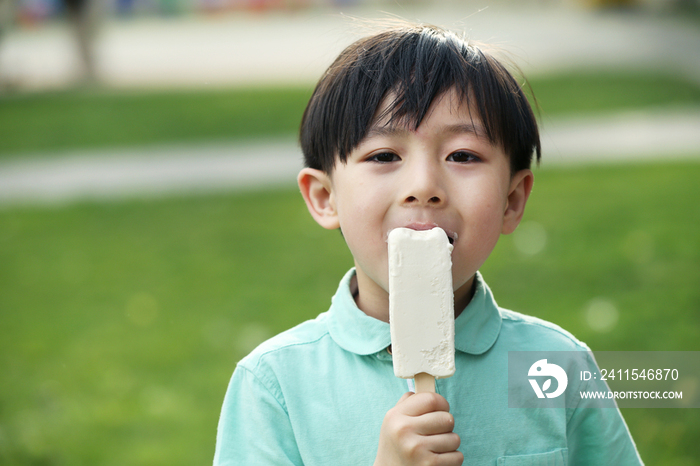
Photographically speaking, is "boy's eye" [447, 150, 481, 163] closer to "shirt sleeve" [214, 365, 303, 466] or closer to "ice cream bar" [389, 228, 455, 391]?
"ice cream bar" [389, 228, 455, 391]

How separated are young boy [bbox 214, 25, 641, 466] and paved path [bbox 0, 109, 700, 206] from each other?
5.92 metres

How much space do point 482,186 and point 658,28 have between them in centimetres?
1886

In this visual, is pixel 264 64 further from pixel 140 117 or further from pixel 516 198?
pixel 516 198

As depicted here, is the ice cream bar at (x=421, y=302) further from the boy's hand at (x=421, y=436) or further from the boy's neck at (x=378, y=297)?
the boy's neck at (x=378, y=297)

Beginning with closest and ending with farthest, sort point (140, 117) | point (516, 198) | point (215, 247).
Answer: point (516, 198)
point (215, 247)
point (140, 117)

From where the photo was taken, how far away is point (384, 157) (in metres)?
1.67

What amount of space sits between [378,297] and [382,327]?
100 mm

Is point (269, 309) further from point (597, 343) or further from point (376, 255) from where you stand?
point (376, 255)

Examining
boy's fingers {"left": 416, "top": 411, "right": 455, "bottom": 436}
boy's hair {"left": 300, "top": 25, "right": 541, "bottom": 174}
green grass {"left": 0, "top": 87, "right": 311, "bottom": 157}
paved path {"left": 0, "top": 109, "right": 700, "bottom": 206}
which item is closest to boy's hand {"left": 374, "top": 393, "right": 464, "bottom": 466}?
boy's fingers {"left": 416, "top": 411, "right": 455, "bottom": 436}

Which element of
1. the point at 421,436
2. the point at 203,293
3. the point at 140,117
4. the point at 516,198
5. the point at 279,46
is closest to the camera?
the point at 421,436

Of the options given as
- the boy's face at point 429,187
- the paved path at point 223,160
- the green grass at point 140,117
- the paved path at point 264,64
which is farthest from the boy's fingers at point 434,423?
the green grass at point 140,117

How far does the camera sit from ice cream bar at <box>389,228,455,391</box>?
153 cm

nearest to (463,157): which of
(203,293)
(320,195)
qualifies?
A: (320,195)

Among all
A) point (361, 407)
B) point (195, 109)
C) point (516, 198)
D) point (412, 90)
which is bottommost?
point (361, 407)
